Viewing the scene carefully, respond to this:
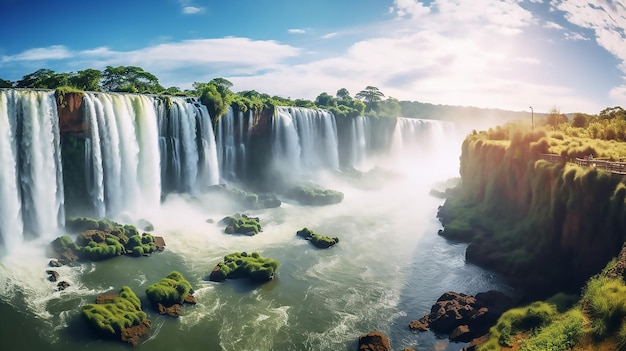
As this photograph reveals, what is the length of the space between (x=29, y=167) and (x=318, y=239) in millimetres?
18287

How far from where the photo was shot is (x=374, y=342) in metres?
16.7

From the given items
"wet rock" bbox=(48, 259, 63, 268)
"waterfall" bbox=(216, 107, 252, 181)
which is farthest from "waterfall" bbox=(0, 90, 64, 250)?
"waterfall" bbox=(216, 107, 252, 181)

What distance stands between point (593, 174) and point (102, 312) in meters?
22.2

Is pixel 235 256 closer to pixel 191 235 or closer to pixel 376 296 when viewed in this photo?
pixel 191 235

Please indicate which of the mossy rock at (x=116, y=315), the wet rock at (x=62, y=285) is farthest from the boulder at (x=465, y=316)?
the wet rock at (x=62, y=285)

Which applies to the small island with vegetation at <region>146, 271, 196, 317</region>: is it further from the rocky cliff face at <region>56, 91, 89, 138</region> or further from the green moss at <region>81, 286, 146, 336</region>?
the rocky cliff face at <region>56, 91, 89, 138</region>

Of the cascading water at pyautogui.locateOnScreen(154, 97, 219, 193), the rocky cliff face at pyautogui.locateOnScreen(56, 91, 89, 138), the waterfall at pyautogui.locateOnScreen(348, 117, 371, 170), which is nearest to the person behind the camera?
the rocky cliff face at pyautogui.locateOnScreen(56, 91, 89, 138)

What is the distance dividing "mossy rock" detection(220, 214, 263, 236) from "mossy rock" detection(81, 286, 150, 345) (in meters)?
12.0

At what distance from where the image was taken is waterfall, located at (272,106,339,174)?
162 feet

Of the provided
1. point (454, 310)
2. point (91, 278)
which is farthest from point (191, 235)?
point (454, 310)

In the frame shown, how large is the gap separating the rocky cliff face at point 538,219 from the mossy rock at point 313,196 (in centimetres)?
1194

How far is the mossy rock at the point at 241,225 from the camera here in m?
31.1

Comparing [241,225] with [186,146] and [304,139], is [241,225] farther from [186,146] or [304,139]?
[304,139]

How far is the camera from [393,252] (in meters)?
28.5
